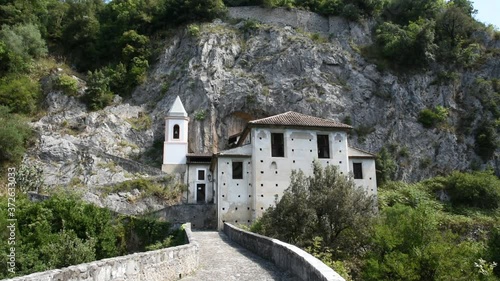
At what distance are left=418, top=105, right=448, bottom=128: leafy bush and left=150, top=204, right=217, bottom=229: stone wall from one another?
80.6ft

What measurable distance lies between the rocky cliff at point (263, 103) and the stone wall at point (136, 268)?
24408 mm

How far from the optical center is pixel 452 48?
4472 centimetres

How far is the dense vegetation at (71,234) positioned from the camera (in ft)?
58.2

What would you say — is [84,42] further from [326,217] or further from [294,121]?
[326,217]

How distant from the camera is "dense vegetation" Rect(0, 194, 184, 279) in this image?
17750 mm

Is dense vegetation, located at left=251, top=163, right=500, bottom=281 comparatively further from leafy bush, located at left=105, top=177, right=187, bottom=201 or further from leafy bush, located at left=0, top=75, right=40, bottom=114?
leafy bush, located at left=0, top=75, right=40, bottom=114

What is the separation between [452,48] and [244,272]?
4428 centimetres

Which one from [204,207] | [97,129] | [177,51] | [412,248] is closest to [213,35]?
[177,51]

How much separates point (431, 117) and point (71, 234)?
3462 cm

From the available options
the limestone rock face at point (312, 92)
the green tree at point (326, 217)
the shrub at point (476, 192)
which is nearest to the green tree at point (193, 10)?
the limestone rock face at point (312, 92)

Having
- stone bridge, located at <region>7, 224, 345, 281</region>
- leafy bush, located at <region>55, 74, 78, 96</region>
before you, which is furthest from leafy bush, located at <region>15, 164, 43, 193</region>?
stone bridge, located at <region>7, 224, 345, 281</region>

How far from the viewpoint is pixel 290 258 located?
8812mm

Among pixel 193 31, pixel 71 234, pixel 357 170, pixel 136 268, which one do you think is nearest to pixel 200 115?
pixel 193 31

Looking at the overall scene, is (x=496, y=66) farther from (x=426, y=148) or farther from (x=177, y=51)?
(x=177, y=51)
